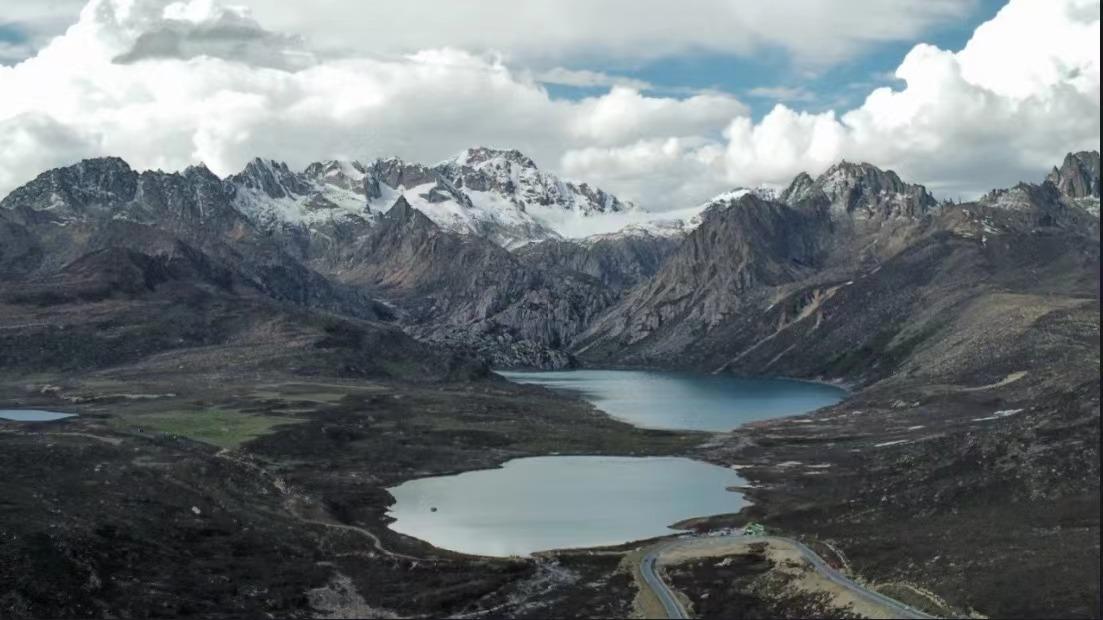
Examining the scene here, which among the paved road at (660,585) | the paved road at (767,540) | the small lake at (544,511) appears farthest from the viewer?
the small lake at (544,511)

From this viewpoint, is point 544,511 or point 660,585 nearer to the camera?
point 660,585

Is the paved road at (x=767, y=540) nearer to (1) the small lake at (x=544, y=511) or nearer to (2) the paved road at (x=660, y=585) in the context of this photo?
(2) the paved road at (x=660, y=585)

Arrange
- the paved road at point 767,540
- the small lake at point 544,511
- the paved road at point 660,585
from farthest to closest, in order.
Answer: the small lake at point 544,511 → the paved road at point 660,585 → the paved road at point 767,540

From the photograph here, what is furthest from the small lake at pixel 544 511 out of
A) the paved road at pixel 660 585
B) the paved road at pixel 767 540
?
the paved road at pixel 660 585

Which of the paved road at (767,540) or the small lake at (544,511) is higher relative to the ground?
the paved road at (767,540)

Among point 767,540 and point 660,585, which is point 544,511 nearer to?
point 767,540

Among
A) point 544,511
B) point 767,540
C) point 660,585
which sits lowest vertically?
point 544,511

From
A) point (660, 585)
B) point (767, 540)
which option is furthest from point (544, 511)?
point (660, 585)
